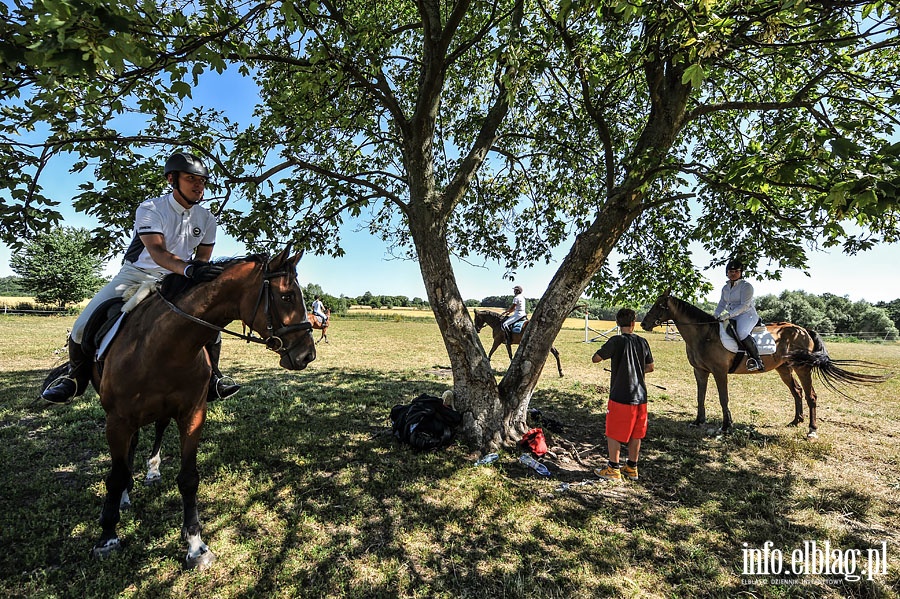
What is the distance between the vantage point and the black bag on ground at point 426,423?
5.62m

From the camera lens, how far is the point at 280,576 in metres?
3.07

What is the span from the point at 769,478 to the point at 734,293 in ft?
12.3

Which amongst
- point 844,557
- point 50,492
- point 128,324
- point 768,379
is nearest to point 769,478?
point 844,557

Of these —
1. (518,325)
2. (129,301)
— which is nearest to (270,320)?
(129,301)

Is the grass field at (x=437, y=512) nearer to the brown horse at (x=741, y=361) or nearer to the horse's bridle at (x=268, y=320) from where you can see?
the brown horse at (x=741, y=361)

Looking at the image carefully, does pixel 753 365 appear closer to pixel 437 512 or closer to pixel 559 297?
pixel 559 297

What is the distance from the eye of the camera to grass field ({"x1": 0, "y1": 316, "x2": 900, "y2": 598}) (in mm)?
3080

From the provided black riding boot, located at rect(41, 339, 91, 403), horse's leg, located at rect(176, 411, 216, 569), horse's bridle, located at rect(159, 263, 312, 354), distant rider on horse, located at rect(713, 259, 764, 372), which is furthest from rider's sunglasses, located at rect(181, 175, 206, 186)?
distant rider on horse, located at rect(713, 259, 764, 372)

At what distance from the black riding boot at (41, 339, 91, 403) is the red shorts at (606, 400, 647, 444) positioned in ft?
19.3

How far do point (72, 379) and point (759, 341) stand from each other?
10.5m

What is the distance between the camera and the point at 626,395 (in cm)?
484

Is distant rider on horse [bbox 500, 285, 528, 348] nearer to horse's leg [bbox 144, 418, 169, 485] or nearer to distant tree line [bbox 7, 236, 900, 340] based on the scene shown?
distant tree line [bbox 7, 236, 900, 340]

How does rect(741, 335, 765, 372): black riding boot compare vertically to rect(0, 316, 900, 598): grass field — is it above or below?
above

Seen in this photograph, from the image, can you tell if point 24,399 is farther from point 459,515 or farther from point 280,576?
point 459,515
